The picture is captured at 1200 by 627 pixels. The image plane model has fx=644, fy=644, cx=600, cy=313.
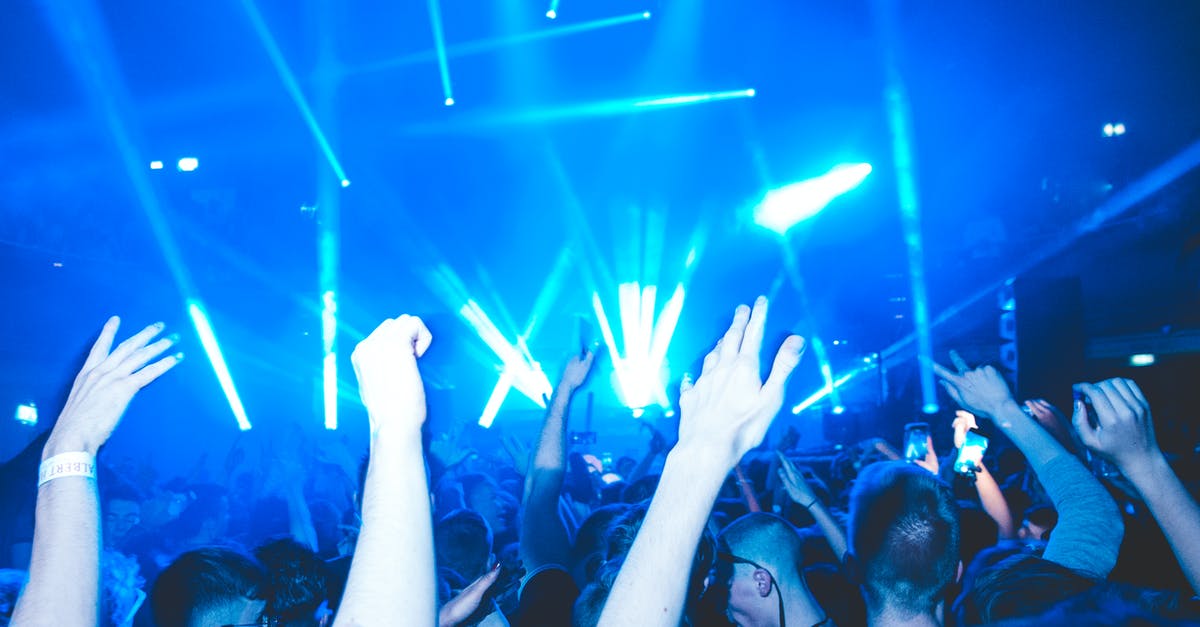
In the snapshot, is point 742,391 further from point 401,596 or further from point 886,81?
point 886,81

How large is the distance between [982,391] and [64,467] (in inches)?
104

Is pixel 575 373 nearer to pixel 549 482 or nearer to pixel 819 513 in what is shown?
pixel 549 482

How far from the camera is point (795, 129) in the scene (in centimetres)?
1515

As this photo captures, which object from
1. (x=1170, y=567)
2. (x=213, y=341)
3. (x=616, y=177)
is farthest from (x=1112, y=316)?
(x=213, y=341)

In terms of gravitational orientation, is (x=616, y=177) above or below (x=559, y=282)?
above

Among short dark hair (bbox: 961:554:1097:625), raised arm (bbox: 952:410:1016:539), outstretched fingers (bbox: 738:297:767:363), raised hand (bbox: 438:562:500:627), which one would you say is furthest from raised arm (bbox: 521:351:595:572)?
raised arm (bbox: 952:410:1016:539)

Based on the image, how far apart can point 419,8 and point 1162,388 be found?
14643 mm

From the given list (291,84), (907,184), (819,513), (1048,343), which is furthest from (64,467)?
(907,184)

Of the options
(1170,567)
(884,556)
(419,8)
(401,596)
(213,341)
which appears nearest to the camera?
(401,596)

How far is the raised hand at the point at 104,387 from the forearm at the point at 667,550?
1040 millimetres

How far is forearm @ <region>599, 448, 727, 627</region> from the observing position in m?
0.92

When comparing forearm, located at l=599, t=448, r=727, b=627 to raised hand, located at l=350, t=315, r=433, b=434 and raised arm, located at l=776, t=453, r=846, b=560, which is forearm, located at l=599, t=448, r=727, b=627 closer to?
raised hand, located at l=350, t=315, r=433, b=434

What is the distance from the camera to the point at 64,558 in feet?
3.69

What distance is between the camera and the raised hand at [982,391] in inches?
90.5
